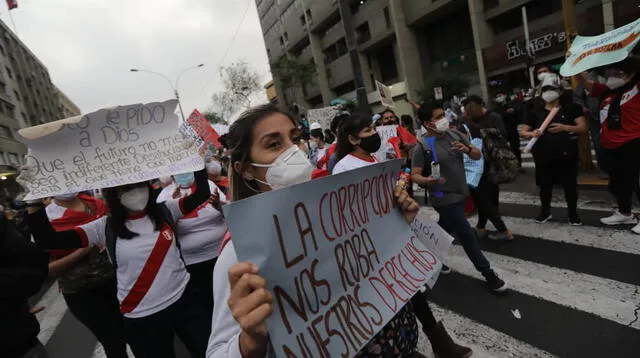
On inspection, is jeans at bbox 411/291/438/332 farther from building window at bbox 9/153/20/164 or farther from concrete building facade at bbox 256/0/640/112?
building window at bbox 9/153/20/164

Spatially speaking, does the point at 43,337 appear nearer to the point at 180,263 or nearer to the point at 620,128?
the point at 180,263

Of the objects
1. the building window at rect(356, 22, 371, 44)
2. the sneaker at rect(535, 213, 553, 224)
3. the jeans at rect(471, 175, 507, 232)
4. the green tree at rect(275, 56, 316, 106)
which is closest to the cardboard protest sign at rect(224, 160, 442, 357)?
the jeans at rect(471, 175, 507, 232)

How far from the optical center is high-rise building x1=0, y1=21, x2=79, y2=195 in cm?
3516

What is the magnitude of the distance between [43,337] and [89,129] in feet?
12.6

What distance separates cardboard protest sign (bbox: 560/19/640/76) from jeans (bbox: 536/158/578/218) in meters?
1.12

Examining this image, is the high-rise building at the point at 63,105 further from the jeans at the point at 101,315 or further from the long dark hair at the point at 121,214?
the long dark hair at the point at 121,214

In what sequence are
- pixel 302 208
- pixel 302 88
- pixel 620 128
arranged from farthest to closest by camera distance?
pixel 302 88
pixel 620 128
pixel 302 208

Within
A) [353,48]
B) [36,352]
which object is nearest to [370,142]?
[36,352]

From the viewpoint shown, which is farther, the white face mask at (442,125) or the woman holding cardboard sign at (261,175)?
the white face mask at (442,125)

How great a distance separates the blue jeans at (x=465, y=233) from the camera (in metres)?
3.51

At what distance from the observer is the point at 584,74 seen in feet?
15.1

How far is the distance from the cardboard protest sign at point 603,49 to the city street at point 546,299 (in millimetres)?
1964

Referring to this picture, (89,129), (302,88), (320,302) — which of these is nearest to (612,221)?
(320,302)

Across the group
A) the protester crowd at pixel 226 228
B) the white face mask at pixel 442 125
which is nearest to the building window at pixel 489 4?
the protester crowd at pixel 226 228
